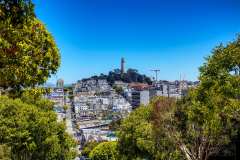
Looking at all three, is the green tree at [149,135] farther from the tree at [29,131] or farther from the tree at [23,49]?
the tree at [23,49]

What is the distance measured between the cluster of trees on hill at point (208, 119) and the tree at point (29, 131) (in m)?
7.82

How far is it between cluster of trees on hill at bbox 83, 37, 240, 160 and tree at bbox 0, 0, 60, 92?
1223 cm

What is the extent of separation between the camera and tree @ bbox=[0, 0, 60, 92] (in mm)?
6055

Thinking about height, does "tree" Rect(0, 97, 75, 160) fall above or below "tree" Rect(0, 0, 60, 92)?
below

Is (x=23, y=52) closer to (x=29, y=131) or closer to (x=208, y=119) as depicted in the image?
(x=208, y=119)

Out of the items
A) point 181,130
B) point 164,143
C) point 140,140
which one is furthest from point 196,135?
point 140,140

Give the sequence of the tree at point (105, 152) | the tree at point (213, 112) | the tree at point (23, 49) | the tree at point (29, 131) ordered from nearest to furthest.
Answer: the tree at point (23, 49)
the tree at point (213, 112)
the tree at point (29, 131)
the tree at point (105, 152)

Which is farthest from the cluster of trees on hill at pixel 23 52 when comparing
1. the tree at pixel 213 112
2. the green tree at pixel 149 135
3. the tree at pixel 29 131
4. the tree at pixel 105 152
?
the tree at pixel 105 152

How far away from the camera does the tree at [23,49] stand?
6055mm

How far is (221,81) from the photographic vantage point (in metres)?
22.4

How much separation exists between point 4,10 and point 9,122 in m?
23.8

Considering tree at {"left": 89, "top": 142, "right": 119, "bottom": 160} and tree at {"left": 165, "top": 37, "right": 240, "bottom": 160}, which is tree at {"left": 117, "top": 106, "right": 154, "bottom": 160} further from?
tree at {"left": 89, "top": 142, "right": 119, "bottom": 160}

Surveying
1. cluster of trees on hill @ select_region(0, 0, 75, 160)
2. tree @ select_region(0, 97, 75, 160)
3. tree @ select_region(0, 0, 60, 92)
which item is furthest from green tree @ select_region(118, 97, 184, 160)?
tree @ select_region(0, 0, 60, 92)

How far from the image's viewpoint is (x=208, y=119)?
2120 centimetres
